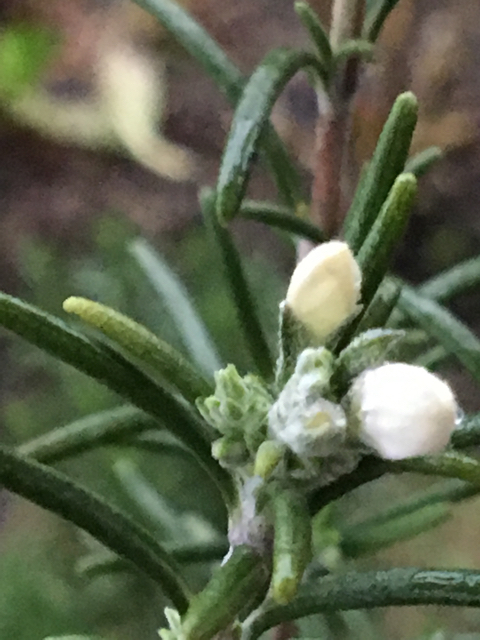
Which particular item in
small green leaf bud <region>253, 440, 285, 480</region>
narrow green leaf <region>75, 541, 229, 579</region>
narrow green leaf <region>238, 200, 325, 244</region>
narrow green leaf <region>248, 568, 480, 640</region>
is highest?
narrow green leaf <region>238, 200, 325, 244</region>

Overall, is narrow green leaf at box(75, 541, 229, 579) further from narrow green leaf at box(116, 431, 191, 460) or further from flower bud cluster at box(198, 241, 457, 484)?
flower bud cluster at box(198, 241, 457, 484)

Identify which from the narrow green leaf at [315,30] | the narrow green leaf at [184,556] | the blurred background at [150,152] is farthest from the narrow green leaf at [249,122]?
the blurred background at [150,152]

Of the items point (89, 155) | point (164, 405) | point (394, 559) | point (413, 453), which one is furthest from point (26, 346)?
point (413, 453)

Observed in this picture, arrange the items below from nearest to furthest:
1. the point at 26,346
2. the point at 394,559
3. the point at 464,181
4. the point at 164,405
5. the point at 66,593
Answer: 1. the point at 164,405
2. the point at 66,593
3. the point at 394,559
4. the point at 26,346
5. the point at 464,181

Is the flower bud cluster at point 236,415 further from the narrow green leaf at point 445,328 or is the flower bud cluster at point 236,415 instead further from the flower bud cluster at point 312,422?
the narrow green leaf at point 445,328

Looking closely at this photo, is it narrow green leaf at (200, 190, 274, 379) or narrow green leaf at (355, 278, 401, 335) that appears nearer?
narrow green leaf at (355, 278, 401, 335)

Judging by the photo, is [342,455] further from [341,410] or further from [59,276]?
[59,276]

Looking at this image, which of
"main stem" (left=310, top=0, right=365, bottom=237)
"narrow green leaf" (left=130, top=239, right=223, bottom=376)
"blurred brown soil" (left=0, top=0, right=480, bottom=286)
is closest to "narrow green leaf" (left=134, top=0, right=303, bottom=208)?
"main stem" (left=310, top=0, right=365, bottom=237)
